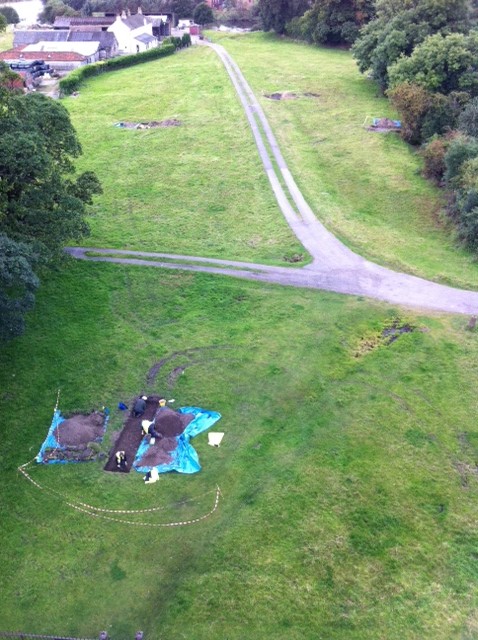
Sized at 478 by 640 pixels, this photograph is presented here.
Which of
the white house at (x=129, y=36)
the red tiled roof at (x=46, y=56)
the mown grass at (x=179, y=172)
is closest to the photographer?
the mown grass at (x=179, y=172)

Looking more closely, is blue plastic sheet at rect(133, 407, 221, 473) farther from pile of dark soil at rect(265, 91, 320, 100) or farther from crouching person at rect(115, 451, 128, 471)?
pile of dark soil at rect(265, 91, 320, 100)

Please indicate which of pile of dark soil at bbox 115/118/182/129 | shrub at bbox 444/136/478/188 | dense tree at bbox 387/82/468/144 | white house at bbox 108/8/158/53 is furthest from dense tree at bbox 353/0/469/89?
white house at bbox 108/8/158/53

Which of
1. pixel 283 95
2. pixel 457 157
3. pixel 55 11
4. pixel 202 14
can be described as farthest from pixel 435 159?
pixel 55 11

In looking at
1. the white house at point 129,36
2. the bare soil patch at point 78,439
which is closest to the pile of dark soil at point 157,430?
the bare soil patch at point 78,439

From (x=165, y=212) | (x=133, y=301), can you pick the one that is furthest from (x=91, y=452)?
(x=165, y=212)

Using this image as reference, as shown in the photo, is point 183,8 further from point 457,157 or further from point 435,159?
point 457,157

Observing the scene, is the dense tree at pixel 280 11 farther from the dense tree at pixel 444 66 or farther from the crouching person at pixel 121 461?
the crouching person at pixel 121 461

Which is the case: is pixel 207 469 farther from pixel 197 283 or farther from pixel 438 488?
pixel 197 283
